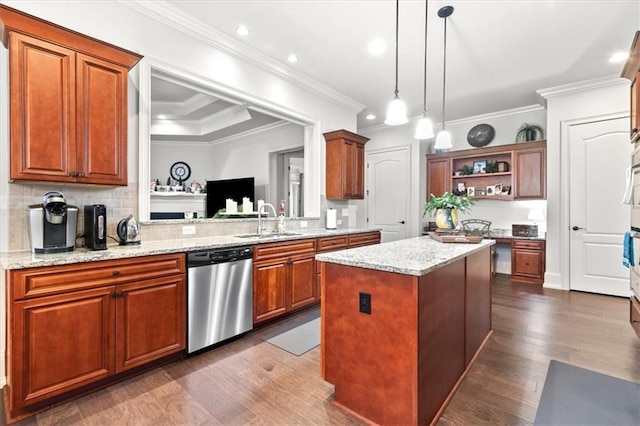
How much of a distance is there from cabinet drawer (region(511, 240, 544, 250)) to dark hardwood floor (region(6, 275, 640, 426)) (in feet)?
5.74

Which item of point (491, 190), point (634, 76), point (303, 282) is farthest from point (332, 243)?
point (491, 190)

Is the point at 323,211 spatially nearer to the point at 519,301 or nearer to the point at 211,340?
the point at 211,340

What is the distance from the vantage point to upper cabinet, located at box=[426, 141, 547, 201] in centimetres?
492

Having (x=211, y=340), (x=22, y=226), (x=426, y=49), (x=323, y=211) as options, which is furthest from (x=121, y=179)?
(x=426, y=49)

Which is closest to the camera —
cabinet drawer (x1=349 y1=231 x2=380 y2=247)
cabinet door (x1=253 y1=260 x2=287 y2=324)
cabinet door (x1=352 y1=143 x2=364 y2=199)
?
cabinet door (x1=253 y1=260 x2=287 y2=324)

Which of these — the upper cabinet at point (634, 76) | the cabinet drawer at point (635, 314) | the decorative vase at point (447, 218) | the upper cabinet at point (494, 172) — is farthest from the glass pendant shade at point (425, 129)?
the upper cabinet at point (494, 172)

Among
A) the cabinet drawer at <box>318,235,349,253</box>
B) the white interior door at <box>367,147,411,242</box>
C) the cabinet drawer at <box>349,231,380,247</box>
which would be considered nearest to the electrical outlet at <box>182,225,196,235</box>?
the cabinet drawer at <box>318,235,349,253</box>

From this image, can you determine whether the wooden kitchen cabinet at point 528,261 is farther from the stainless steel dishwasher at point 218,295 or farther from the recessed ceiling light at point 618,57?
the stainless steel dishwasher at point 218,295

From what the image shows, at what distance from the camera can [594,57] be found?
11.7ft

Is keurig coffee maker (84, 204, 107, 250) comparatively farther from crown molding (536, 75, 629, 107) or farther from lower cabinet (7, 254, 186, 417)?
crown molding (536, 75, 629, 107)

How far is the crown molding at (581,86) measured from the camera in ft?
13.2

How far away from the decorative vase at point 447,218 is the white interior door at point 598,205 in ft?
9.77

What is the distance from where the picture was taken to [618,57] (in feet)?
11.6

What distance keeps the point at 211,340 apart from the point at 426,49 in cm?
371
